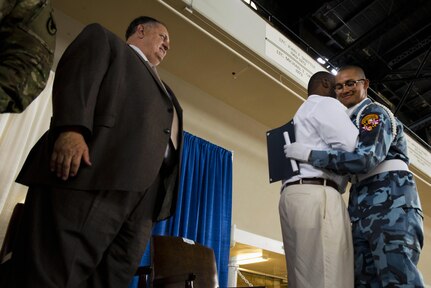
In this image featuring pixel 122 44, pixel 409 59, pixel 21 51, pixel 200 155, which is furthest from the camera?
pixel 409 59

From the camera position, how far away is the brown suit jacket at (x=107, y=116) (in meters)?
0.96

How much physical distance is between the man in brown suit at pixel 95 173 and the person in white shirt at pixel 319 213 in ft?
1.66

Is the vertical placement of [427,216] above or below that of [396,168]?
above

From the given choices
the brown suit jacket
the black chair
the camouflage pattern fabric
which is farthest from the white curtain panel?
the camouflage pattern fabric

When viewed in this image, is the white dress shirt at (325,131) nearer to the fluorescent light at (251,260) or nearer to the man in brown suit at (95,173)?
the man in brown suit at (95,173)

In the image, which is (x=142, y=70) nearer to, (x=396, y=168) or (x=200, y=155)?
(x=396, y=168)

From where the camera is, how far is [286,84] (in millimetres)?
4109

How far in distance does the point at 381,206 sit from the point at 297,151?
14.8 inches

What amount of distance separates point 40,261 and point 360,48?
19.2 feet

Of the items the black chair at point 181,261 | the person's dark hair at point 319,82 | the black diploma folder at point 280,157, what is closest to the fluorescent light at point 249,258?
the black chair at point 181,261

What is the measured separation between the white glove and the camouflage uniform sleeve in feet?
0.09

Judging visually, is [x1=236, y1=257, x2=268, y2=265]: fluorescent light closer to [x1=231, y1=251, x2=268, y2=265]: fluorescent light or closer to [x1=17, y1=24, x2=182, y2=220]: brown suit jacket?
[x1=231, y1=251, x2=268, y2=265]: fluorescent light

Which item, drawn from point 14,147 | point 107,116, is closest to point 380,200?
point 107,116

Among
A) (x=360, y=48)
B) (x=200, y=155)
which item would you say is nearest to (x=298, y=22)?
(x=360, y=48)
